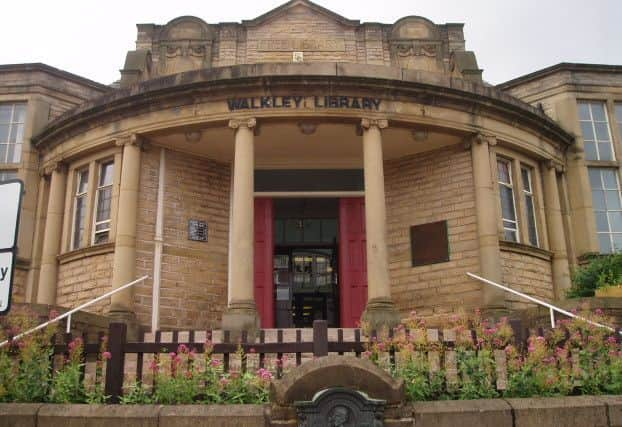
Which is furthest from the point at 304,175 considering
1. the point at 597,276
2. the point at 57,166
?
the point at 597,276

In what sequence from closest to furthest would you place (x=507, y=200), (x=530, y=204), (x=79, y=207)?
(x=507, y=200), (x=79, y=207), (x=530, y=204)

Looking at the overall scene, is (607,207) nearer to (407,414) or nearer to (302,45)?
(302,45)

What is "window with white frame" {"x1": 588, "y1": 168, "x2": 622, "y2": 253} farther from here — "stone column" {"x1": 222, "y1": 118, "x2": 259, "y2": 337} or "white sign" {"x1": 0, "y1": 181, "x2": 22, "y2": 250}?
"white sign" {"x1": 0, "y1": 181, "x2": 22, "y2": 250}

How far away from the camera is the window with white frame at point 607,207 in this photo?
16.7 m

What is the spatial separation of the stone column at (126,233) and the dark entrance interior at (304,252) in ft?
12.4

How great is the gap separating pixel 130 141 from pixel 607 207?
1259 cm

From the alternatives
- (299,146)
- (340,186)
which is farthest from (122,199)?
(340,186)

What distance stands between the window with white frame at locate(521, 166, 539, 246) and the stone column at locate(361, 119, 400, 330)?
15.0 ft

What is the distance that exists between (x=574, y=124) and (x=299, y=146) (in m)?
7.83

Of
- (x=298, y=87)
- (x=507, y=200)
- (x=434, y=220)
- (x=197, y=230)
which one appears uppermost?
(x=298, y=87)

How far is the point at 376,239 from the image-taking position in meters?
12.7

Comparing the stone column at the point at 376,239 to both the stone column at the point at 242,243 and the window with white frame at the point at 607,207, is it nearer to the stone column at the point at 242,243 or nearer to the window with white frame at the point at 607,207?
the stone column at the point at 242,243

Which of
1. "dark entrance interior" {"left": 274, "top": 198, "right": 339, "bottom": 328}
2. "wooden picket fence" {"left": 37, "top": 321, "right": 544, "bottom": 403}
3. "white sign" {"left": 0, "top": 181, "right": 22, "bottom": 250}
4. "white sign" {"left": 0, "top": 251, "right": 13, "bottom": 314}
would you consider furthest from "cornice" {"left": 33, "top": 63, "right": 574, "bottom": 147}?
"white sign" {"left": 0, "top": 251, "right": 13, "bottom": 314}

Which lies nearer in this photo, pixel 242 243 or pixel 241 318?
pixel 241 318
